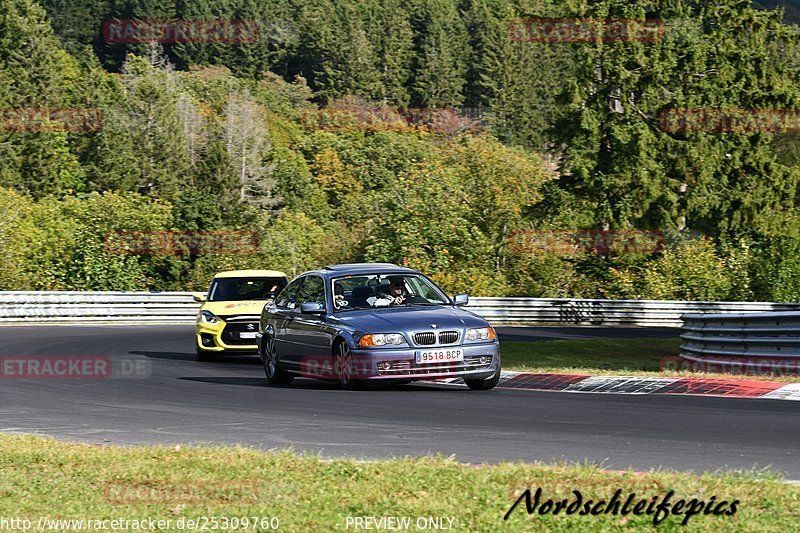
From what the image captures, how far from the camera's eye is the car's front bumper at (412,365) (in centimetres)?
1380

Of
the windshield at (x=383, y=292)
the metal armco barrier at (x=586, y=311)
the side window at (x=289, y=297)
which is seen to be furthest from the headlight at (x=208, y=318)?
the metal armco barrier at (x=586, y=311)

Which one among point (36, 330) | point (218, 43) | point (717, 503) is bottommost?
point (36, 330)

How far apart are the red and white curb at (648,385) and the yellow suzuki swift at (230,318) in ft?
18.2

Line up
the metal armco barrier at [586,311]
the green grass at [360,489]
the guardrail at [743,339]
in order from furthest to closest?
the metal armco barrier at [586,311] < the guardrail at [743,339] < the green grass at [360,489]

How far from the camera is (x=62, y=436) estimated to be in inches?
427

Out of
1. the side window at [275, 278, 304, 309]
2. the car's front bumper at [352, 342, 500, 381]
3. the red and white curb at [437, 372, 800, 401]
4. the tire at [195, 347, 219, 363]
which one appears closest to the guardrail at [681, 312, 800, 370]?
the red and white curb at [437, 372, 800, 401]

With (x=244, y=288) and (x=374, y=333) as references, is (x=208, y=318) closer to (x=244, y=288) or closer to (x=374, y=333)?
(x=244, y=288)

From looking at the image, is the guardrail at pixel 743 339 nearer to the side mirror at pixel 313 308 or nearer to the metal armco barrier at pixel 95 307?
the side mirror at pixel 313 308

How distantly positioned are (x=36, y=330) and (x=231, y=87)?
112379mm

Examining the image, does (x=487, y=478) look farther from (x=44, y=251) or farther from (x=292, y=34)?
(x=292, y=34)

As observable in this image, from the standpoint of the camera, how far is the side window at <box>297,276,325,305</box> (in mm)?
15383

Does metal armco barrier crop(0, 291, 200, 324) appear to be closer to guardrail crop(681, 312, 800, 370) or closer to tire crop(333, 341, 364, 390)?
guardrail crop(681, 312, 800, 370)

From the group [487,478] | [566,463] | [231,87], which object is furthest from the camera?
[231,87]

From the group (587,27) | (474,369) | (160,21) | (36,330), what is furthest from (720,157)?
(160,21)
